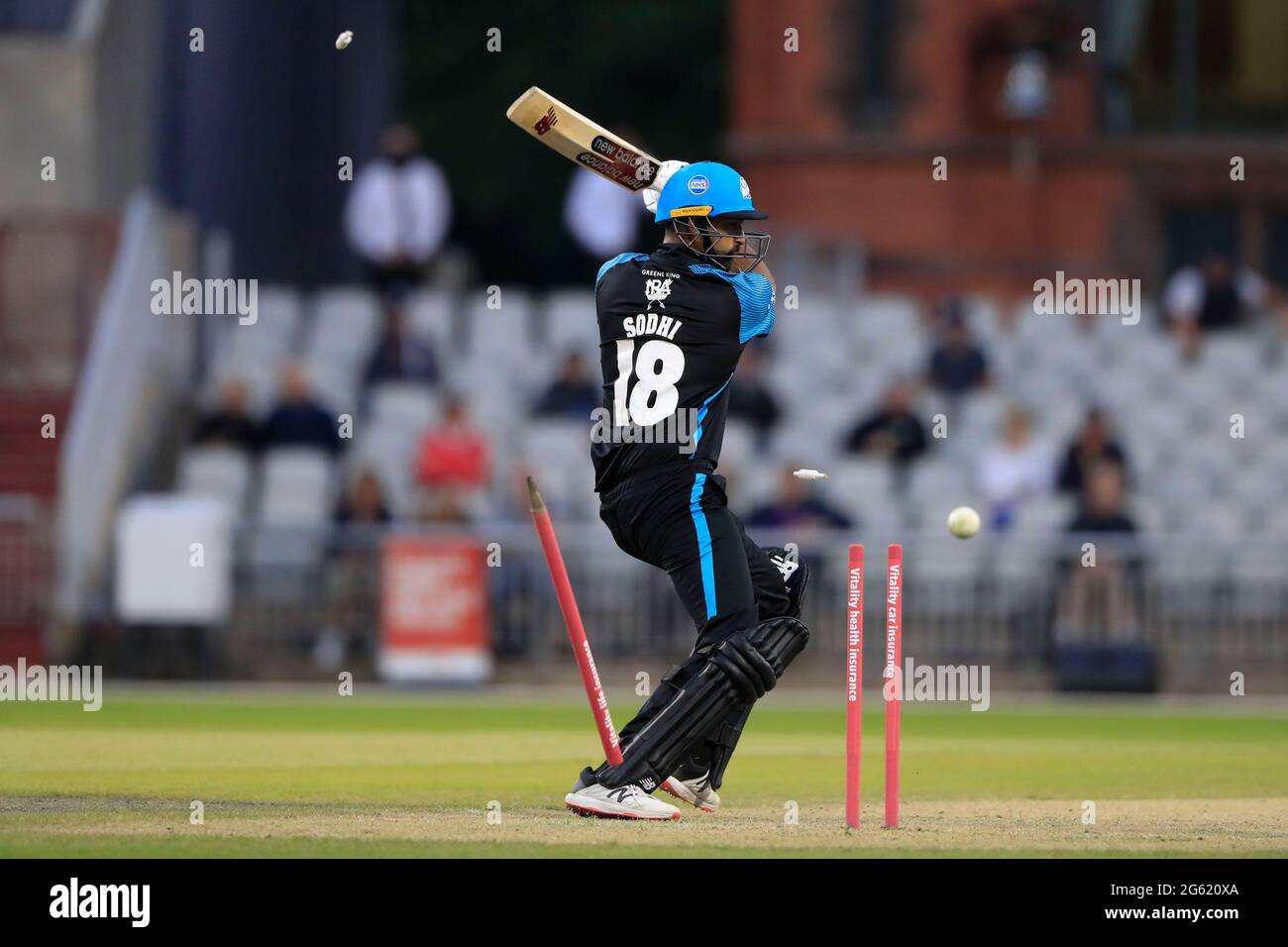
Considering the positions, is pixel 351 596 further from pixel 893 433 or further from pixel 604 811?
pixel 604 811

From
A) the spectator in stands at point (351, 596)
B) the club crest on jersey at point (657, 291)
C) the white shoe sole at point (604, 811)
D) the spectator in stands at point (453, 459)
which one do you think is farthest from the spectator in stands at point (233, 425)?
Answer: the white shoe sole at point (604, 811)

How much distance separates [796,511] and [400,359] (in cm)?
500

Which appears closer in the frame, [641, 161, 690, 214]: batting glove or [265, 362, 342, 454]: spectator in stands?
[641, 161, 690, 214]: batting glove

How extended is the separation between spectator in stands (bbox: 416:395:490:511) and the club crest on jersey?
11646 mm

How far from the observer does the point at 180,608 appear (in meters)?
21.2

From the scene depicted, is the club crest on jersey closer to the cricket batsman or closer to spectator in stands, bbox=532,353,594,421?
the cricket batsman

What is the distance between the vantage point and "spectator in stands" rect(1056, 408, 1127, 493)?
22.2 meters

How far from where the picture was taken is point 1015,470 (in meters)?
22.2

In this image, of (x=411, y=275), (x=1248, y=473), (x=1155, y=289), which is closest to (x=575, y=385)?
(x=411, y=275)

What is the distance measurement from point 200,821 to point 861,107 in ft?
67.7

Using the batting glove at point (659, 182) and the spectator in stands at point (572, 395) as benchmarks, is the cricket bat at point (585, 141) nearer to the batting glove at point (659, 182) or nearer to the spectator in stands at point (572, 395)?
the batting glove at point (659, 182)

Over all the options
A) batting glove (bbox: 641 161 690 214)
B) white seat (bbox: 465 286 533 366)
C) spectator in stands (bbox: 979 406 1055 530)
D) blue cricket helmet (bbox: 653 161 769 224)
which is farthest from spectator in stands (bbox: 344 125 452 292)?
blue cricket helmet (bbox: 653 161 769 224)

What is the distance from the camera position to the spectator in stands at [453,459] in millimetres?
22172
